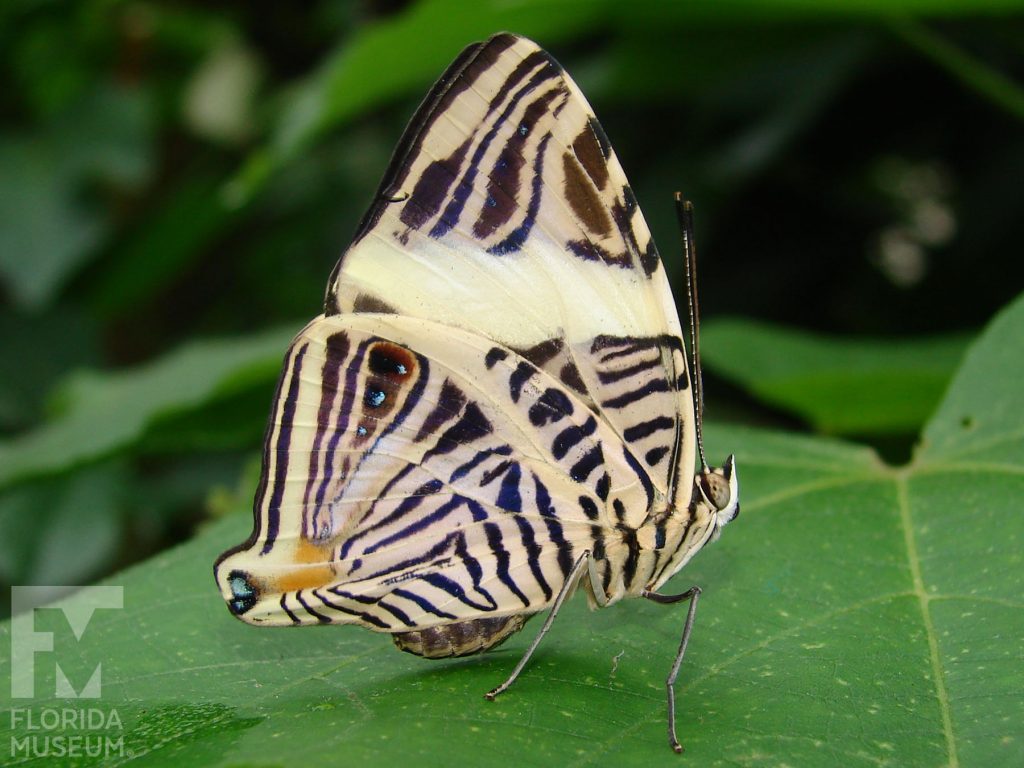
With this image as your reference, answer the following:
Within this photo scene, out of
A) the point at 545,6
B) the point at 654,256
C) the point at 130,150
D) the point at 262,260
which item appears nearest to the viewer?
the point at 654,256

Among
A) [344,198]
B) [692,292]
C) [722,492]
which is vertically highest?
[344,198]

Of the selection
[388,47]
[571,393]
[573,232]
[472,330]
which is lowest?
[571,393]

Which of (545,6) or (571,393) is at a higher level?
(545,6)

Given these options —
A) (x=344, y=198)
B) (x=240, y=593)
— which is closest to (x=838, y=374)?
(x=240, y=593)

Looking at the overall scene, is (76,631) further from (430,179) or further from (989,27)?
(989,27)

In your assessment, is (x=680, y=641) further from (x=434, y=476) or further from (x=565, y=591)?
(x=434, y=476)

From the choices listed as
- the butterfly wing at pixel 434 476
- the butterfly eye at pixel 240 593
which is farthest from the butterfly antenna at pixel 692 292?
the butterfly eye at pixel 240 593

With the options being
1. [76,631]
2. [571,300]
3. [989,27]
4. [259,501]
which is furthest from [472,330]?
[989,27]
